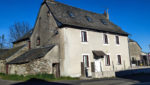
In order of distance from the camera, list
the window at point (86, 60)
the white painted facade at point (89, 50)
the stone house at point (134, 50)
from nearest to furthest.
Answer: the white painted facade at point (89, 50), the window at point (86, 60), the stone house at point (134, 50)

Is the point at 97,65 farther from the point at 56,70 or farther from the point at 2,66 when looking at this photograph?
the point at 2,66

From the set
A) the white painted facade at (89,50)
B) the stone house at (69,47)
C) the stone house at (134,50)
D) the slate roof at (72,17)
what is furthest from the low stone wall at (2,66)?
the stone house at (134,50)

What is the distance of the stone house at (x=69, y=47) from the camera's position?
1825 centimetres

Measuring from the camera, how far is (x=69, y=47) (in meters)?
18.5

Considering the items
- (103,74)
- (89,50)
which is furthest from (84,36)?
(103,74)

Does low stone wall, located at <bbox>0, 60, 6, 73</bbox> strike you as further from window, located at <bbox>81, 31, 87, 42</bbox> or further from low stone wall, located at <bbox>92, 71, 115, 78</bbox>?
low stone wall, located at <bbox>92, 71, 115, 78</bbox>

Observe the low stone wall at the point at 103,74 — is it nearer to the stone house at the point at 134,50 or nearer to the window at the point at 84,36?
the window at the point at 84,36

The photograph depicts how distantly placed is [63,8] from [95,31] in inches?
224

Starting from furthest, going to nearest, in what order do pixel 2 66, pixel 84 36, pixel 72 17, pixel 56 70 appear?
pixel 2 66, pixel 72 17, pixel 84 36, pixel 56 70

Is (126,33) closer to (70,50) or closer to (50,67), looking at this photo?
(70,50)

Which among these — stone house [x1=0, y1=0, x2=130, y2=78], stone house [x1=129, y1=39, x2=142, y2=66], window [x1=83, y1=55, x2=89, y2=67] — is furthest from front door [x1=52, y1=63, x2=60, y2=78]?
stone house [x1=129, y1=39, x2=142, y2=66]

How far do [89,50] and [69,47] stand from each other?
342 centimetres

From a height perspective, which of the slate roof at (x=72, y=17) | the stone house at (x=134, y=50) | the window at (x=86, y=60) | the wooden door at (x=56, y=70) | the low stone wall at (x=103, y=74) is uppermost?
the slate roof at (x=72, y=17)

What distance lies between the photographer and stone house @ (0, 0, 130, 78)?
18250mm
